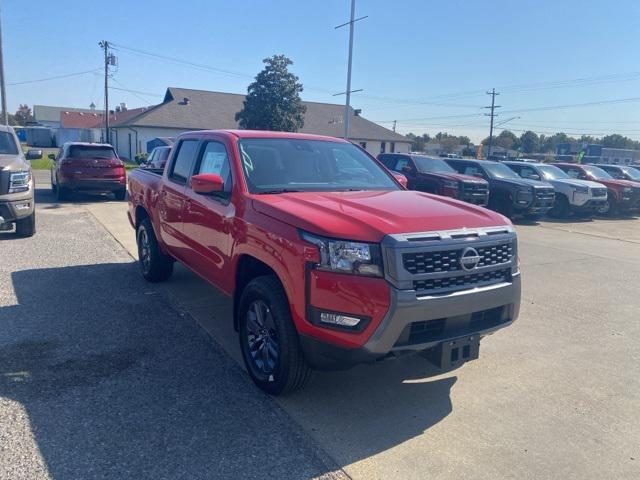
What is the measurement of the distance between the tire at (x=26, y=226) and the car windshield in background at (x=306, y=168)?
6144mm

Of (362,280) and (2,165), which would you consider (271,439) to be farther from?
(2,165)

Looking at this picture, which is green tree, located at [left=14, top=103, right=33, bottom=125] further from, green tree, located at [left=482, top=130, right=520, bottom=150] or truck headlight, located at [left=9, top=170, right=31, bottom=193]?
truck headlight, located at [left=9, top=170, right=31, bottom=193]

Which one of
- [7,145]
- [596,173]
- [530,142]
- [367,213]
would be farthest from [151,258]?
[530,142]

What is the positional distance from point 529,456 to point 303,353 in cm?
154

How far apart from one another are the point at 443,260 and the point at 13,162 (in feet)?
26.0

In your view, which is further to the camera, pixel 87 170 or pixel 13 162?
pixel 87 170

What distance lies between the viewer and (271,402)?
374cm

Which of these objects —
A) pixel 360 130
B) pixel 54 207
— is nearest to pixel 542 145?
pixel 360 130

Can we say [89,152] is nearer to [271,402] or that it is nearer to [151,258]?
[151,258]

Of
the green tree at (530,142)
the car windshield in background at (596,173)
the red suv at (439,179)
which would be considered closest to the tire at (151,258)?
the red suv at (439,179)

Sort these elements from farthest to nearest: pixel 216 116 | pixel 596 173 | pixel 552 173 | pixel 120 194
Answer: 1. pixel 216 116
2. pixel 596 173
3. pixel 552 173
4. pixel 120 194

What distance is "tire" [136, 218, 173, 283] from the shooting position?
6488 mm

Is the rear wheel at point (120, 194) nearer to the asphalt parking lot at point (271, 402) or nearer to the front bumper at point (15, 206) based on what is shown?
the front bumper at point (15, 206)

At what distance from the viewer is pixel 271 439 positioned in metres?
3.25
